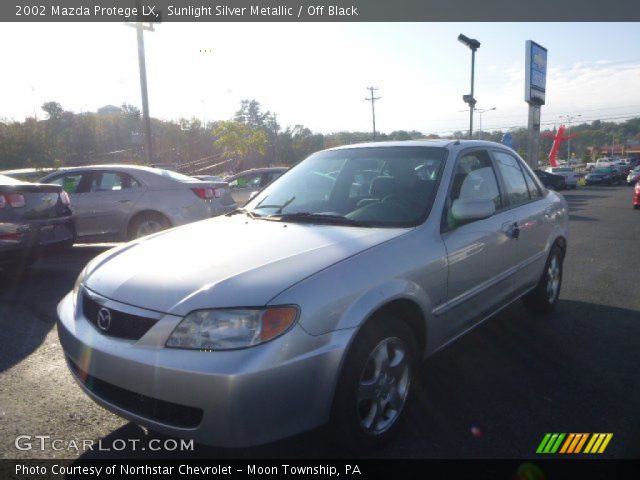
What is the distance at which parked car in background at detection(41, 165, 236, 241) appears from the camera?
809cm

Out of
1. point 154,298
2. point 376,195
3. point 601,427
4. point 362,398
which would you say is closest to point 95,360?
point 154,298

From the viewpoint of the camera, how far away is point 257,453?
8.84ft

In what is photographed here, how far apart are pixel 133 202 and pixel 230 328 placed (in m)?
6.47

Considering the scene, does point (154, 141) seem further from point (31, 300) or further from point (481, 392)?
point (481, 392)

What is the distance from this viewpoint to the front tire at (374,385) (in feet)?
7.95

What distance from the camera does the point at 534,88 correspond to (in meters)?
26.2

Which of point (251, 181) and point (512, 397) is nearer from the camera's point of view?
point (512, 397)

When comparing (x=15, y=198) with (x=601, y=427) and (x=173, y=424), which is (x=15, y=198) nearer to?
(x=173, y=424)

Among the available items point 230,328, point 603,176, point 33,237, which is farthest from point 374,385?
point 603,176

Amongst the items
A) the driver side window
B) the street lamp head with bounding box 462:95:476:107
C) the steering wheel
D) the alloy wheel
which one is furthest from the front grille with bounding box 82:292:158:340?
the street lamp head with bounding box 462:95:476:107

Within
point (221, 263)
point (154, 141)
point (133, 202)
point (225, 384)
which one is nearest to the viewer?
point (225, 384)

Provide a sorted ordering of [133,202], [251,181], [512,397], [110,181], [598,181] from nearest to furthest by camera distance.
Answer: [512,397] → [133,202] → [110,181] → [251,181] → [598,181]

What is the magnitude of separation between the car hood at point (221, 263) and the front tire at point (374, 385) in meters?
0.44

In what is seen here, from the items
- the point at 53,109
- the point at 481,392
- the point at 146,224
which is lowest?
the point at 481,392
